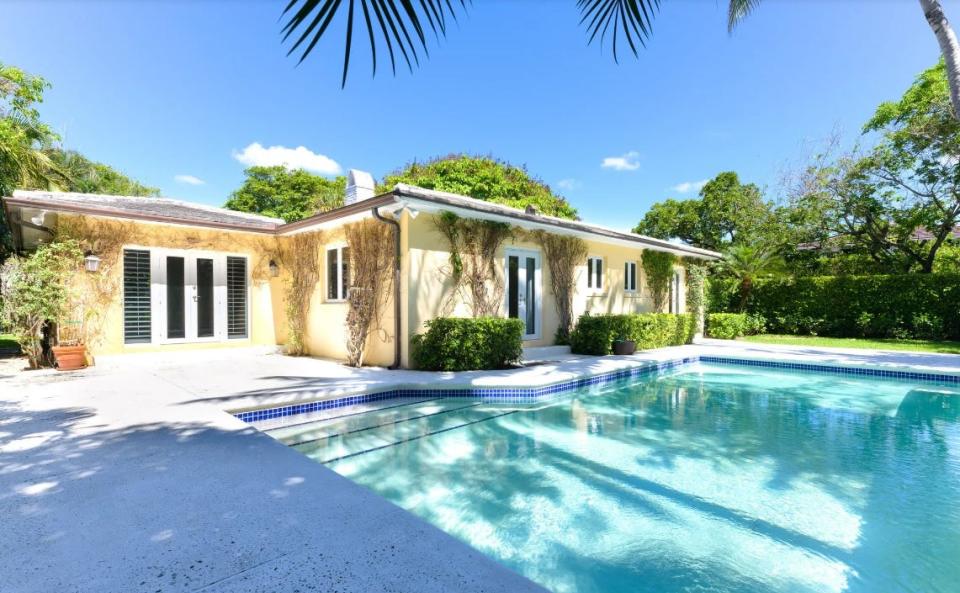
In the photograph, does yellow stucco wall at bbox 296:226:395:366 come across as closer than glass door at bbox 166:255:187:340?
Yes

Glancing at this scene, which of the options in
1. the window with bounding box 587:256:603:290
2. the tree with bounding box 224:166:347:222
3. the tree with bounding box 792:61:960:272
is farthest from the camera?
the tree with bounding box 224:166:347:222

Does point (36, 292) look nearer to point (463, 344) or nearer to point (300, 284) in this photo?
point (300, 284)

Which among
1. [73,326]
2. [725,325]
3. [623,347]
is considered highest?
[73,326]

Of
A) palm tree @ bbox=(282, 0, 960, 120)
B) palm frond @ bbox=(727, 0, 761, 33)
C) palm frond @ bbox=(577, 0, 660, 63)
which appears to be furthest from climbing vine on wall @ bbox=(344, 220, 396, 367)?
palm frond @ bbox=(727, 0, 761, 33)

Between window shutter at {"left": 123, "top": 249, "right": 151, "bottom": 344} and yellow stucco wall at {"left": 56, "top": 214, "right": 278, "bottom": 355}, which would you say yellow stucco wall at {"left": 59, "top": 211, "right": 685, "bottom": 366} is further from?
window shutter at {"left": 123, "top": 249, "right": 151, "bottom": 344}

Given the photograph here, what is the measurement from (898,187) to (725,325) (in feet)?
31.0

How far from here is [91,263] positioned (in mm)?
10117

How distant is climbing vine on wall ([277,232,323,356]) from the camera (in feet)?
41.2

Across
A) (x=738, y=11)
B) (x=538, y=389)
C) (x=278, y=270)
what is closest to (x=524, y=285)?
(x=538, y=389)

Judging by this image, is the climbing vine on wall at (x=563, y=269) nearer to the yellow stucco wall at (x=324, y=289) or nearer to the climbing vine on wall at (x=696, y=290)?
the yellow stucco wall at (x=324, y=289)

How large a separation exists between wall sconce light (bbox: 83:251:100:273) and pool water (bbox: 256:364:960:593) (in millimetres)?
7272

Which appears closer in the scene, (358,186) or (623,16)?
(623,16)

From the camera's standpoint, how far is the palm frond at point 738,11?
30.6 ft

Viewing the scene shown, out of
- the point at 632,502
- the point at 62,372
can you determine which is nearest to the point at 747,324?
the point at 632,502
